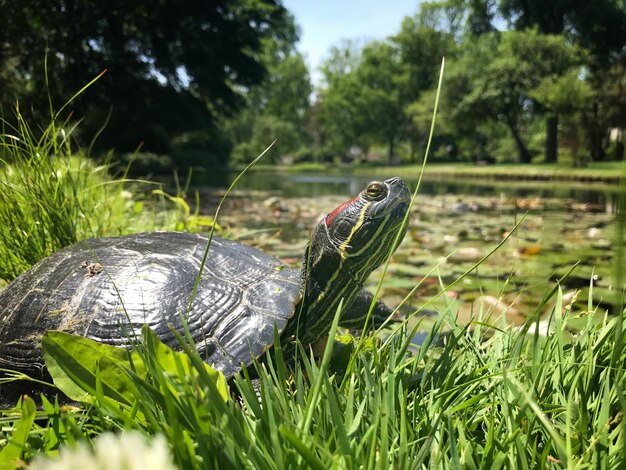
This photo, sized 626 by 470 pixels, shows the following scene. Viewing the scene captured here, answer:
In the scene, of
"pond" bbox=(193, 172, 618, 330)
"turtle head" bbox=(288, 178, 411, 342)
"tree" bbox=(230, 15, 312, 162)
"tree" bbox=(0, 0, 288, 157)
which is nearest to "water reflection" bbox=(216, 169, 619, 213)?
"pond" bbox=(193, 172, 618, 330)

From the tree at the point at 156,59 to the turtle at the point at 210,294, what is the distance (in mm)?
6554

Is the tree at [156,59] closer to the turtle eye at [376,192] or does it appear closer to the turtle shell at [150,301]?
the turtle shell at [150,301]

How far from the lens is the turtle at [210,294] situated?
1138 mm

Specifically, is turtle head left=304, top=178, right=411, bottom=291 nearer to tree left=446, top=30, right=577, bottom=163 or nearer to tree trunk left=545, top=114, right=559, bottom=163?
tree left=446, top=30, right=577, bottom=163

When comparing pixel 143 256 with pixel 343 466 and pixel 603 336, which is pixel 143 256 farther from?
pixel 603 336

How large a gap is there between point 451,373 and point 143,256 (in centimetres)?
91

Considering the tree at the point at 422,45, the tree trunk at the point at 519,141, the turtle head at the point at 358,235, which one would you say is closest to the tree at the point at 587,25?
the tree trunk at the point at 519,141

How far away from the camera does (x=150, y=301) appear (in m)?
1.21

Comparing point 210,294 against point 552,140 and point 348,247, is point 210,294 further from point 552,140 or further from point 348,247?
point 552,140

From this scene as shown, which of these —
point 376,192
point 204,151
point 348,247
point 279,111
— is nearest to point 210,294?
point 348,247

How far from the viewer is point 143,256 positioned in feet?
4.38

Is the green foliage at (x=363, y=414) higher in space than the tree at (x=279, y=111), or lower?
lower

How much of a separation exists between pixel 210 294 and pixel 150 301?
0.51ft

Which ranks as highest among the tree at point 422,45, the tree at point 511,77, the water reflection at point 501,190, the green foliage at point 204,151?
the tree at point 422,45
